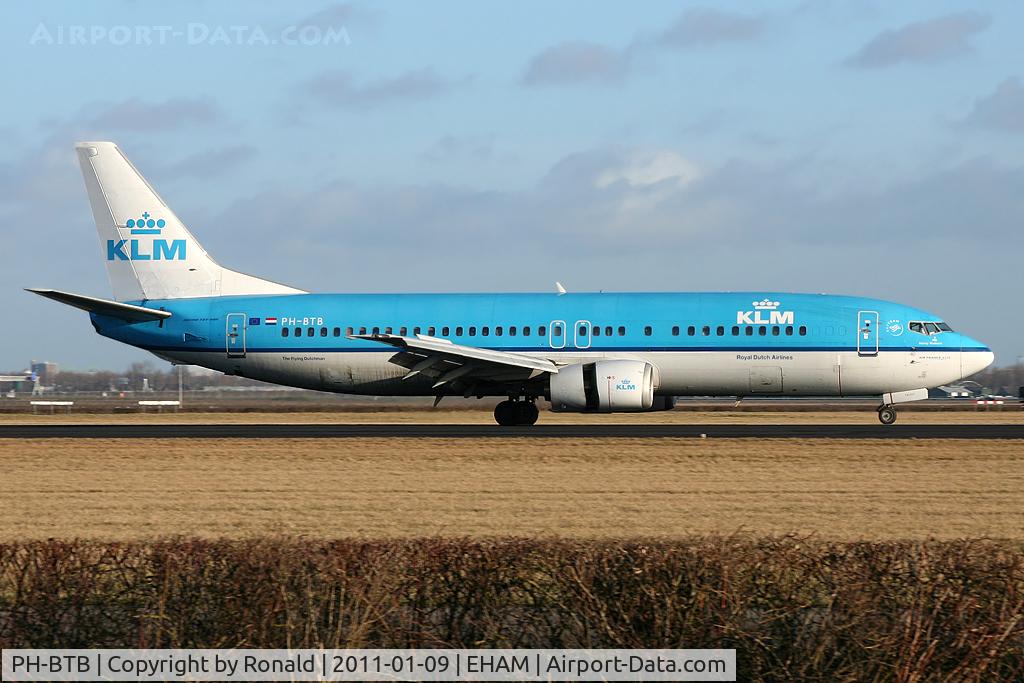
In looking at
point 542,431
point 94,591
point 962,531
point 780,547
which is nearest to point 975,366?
point 542,431

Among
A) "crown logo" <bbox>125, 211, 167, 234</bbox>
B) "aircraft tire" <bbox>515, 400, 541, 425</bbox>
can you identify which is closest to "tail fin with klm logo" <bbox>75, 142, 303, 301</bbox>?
"crown logo" <bbox>125, 211, 167, 234</bbox>

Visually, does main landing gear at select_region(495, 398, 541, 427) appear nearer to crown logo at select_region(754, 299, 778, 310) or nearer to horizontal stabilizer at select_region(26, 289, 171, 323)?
crown logo at select_region(754, 299, 778, 310)

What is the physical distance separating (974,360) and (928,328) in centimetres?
177

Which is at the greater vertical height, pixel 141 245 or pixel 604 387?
pixel 141 245

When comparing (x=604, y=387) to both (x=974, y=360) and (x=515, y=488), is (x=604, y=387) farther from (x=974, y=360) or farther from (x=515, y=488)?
(x=515, y=488)

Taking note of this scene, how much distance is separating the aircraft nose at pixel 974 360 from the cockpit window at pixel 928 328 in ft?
3.08

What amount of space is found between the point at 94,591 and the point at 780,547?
5140 mm

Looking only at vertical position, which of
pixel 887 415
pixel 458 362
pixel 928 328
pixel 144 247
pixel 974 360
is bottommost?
pixel 887 415

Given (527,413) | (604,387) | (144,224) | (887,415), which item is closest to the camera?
(604,387)

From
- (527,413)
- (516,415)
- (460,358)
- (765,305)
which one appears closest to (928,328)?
(765,305)

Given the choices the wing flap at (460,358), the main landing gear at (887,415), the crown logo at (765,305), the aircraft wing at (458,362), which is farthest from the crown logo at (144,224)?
the main landing gear at (887,415)

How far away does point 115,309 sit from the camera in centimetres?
4328

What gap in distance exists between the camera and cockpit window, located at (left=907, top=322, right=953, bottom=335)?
4112cm

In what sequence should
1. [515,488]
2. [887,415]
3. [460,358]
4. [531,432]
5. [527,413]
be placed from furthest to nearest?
1. [527,413]
2. [887,415]
3. [460,358]
4. [531,432]
5. [515,488]
